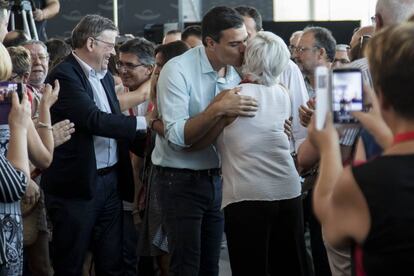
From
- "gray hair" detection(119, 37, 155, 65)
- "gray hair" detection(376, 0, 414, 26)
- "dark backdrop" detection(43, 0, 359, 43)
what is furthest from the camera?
"dark backdrop" detection(43, 0, 359, 43)

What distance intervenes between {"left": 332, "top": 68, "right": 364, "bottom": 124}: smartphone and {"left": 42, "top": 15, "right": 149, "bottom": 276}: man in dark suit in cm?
245

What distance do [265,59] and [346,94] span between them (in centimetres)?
176

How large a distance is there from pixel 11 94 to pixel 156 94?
1.44 metres

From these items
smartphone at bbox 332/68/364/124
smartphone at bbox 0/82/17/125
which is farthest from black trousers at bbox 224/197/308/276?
smartphone at bbox 332/68/364/124

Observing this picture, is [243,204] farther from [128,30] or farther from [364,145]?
[128,30]

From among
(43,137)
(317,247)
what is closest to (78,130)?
(43,137)

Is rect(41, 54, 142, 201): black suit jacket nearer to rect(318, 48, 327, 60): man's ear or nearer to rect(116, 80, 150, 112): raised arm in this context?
rect(116, 80, 150, 112): raised arm

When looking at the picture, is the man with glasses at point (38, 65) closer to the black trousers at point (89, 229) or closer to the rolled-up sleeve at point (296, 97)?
the black trousers at point (89, 229)

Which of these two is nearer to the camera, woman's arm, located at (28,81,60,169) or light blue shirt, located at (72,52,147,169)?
woman's arm, located at (28,81,60,169)

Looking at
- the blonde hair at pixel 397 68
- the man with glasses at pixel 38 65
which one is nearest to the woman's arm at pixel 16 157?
the blonde hair at pixel 397 68

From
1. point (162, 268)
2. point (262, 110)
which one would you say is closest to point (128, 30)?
point (162, 268)

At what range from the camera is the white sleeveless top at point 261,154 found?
14.0 ft

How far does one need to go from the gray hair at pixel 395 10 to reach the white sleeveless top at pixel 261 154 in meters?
0.84

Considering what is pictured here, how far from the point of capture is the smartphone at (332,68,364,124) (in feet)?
8.28
